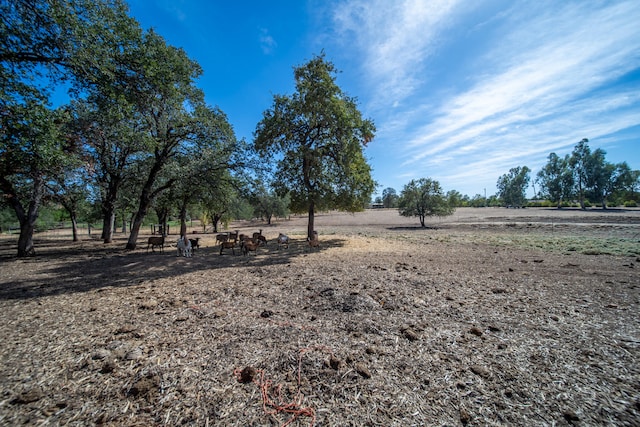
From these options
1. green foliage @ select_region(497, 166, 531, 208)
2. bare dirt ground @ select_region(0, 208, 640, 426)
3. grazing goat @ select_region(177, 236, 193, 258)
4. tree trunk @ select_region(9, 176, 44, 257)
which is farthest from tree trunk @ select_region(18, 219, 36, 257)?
green foliage @ select_region(497, 166, 531, 208)

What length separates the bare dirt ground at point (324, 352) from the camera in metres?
2.64

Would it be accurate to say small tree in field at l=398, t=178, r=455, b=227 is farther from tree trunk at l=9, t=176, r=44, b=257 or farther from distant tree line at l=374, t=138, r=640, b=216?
distant tree line at l=374, t=138, r=640, b=216

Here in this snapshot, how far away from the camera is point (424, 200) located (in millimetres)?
34469

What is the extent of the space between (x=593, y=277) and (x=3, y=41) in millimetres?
19026

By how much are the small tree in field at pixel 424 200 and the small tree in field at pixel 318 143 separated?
63.1 ft

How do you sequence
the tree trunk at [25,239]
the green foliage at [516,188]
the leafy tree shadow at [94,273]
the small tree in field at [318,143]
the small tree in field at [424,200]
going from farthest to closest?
1. the green foliage at [516,188]
2. the small tree in field at [424,200]
3. the small tree in field at [318,143]
4. the tree trunk at [25,239]
5. the leafy tree shadow at [94,273]

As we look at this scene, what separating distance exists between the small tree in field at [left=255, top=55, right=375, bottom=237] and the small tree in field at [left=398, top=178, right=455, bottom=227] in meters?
19.2

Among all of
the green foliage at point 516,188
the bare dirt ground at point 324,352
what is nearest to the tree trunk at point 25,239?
the bare dirt ground at point 324,352

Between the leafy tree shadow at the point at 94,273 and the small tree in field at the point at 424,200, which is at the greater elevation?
the small tree in field at the point at 424,200

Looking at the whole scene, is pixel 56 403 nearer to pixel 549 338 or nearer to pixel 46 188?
pixel 549 338

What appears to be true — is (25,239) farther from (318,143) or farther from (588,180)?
(588,180)

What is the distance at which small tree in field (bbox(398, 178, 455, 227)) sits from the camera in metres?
34.0

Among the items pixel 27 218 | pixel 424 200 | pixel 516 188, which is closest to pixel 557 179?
pixel 516 188

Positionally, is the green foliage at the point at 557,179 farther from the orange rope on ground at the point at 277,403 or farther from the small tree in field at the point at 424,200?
the orange rope on ground at the point at 277,403
